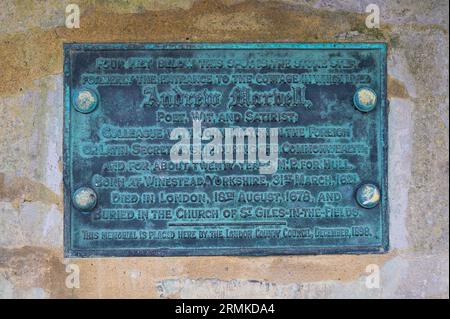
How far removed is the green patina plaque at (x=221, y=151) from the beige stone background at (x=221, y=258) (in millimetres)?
82

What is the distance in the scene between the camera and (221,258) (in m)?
3.61

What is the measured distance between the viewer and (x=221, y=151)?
357 centimetres

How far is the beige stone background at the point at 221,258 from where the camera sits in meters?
3.60

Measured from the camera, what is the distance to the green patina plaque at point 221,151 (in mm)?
3572

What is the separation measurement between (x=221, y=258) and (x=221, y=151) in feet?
1.94

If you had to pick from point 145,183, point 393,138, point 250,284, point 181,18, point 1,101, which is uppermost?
point 181,18

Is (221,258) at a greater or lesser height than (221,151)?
lesser

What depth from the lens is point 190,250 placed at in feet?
11.7

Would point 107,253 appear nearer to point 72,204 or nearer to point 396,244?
point 72,204

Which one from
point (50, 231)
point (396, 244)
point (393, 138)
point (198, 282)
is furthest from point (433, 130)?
point (50, 231)

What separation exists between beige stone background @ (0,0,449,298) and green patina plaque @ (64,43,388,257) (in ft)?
0.27

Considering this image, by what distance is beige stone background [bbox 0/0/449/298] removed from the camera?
3598 millimetres

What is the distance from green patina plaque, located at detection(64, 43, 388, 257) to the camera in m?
3.57

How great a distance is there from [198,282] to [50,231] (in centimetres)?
86
